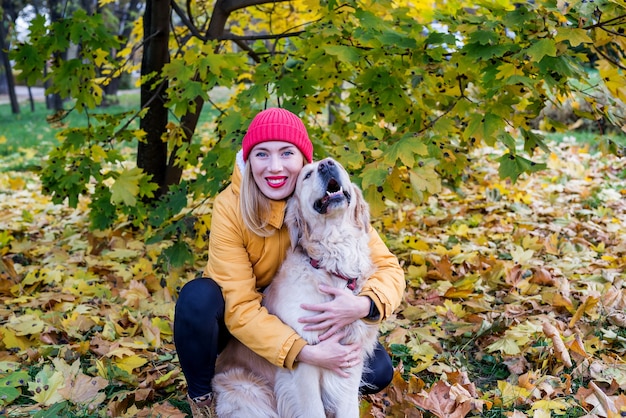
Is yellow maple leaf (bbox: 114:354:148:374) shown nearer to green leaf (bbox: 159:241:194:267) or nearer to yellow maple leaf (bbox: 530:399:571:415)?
green leaf (bbox: 159:241:194:267)

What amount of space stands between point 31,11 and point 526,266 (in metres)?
26.8

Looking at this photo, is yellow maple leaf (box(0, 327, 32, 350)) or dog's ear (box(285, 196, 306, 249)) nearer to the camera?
dog's ear (box(285, 196, 306, 249))

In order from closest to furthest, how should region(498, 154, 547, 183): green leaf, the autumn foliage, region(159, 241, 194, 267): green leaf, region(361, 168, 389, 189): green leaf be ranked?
the autumn foliage
region(361, 168, 389, 189): green leaf
region(498, 154, 547, 183): green leaf
region(159, 241, 194, 267): green leaf

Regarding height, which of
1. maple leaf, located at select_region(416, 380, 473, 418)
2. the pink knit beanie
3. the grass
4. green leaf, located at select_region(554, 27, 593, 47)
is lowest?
the grass

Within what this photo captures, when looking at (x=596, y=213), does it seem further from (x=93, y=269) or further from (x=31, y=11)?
(x=31, y=11)

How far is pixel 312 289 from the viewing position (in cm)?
209

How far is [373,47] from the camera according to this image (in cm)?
306

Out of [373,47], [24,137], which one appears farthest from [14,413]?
[24,137]

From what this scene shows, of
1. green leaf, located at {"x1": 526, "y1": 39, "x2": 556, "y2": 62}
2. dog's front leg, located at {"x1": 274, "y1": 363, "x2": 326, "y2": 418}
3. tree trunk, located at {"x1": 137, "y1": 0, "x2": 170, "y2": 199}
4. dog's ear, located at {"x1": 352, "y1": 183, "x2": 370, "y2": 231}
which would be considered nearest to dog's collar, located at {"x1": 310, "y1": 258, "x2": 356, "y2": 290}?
dog's ear, located at {"x1": 352, "y1": 183, "x2": 370, "y2": 231}

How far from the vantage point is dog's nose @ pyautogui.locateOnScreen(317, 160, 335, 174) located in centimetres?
206

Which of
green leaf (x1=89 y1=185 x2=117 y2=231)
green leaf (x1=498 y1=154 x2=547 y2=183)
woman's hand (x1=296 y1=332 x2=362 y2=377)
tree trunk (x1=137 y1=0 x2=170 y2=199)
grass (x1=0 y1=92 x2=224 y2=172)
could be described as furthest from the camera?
grass (x1=0 y1=92 x2=224 y2=172)

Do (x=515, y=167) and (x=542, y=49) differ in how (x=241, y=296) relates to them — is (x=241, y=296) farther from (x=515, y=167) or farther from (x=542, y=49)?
(x=542, y=49)

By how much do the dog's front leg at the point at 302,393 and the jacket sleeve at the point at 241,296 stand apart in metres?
0.07

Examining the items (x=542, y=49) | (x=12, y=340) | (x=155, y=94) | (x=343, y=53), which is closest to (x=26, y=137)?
(x=155, y=94)
